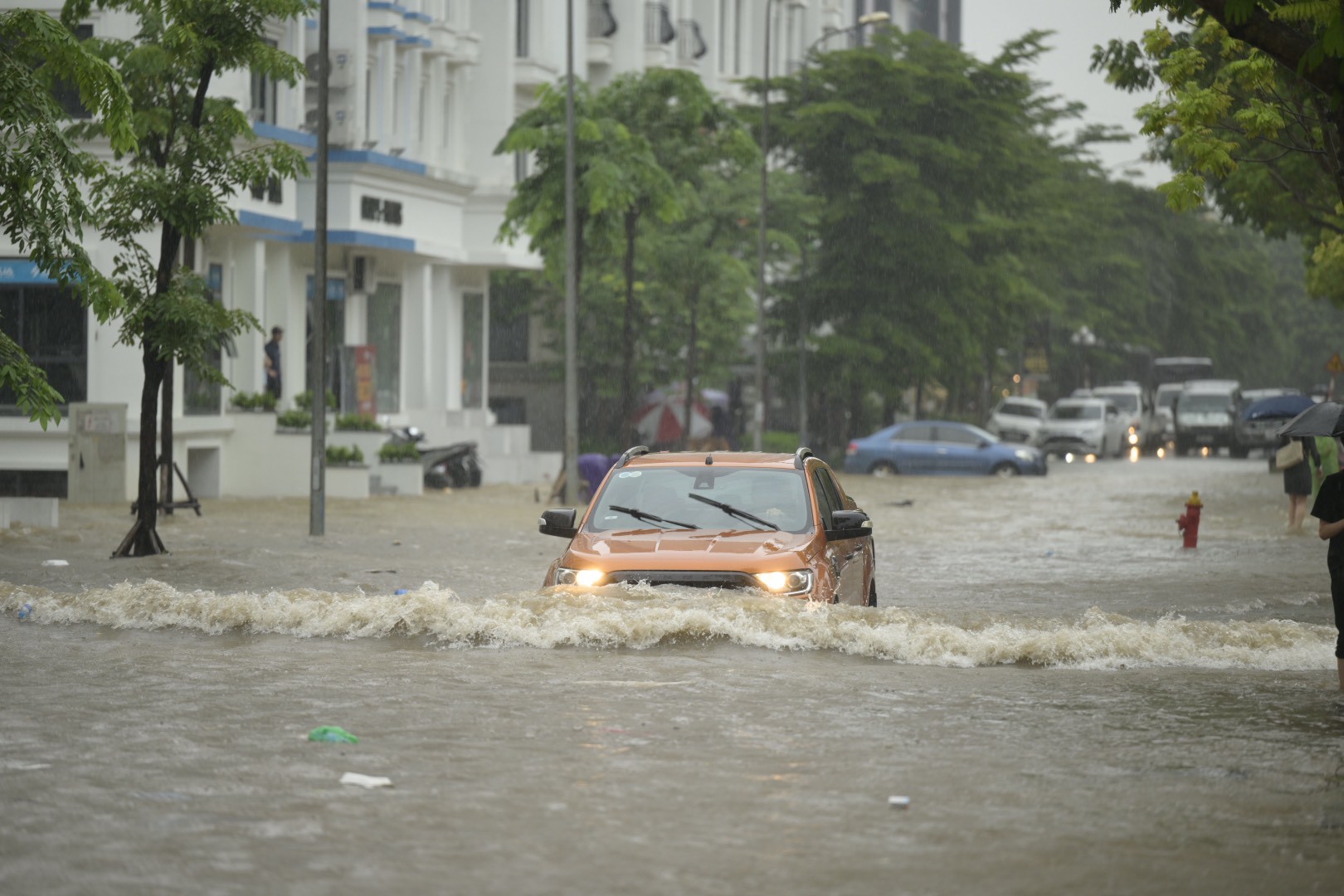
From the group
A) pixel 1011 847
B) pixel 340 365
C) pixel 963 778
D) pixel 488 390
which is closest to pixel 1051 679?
pixel 963 778

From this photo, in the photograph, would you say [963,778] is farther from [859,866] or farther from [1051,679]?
[1051,679]

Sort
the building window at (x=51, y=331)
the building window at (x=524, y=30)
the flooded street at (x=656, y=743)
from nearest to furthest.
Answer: the flooded street at (x=656, y=743), the building window at (x=51, y=331), the building window at (x=524, y=30)

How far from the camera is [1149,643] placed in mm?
12617

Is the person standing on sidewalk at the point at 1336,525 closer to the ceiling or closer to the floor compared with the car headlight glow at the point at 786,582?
closer to the ceiling

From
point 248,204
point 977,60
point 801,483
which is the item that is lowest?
point 801,483

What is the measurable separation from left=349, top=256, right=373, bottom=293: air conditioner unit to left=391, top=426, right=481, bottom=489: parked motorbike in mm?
3237

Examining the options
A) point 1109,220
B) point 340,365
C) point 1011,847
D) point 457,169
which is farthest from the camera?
point 1109,220

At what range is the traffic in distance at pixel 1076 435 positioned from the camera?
46125mm

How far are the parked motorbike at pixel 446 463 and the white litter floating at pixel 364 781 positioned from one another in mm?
27149

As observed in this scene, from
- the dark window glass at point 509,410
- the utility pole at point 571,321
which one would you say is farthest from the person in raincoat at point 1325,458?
the dark window glass at point 509,410

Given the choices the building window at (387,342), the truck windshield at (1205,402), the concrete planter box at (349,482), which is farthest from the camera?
the truck windshield at (1205,402)

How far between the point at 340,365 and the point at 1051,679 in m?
28.2

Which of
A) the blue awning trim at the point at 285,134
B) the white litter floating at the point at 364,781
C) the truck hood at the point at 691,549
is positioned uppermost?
the blue awning trim at the point at 285,134

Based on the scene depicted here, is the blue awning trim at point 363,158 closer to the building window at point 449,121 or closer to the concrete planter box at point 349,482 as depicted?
the building window at point 449,121
